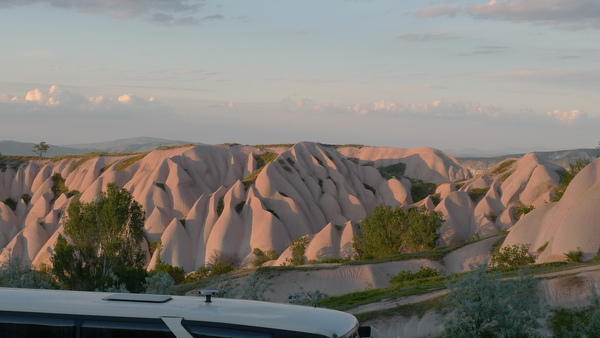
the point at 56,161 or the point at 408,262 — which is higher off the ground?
the point at 56,161

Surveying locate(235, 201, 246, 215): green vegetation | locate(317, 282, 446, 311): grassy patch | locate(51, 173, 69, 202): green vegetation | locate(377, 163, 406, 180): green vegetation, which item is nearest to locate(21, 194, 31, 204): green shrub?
locate(51, 173, 69, 202): green vegetation

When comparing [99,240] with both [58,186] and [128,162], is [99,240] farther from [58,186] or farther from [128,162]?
[58,186]

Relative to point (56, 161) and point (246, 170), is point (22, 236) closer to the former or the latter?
point (56, 161)

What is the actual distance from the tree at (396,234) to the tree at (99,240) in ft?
71.7

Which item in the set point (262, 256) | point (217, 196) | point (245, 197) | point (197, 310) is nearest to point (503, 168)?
point (245, 197)

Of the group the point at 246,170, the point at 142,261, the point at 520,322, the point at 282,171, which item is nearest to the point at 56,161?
the point at 246,170

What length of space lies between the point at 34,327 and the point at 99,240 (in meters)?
42.2

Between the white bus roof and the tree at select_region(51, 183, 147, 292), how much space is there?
118ft

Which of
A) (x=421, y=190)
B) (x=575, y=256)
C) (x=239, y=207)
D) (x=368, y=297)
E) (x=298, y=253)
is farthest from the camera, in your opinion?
(x=421, y=190)

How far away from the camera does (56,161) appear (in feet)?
338

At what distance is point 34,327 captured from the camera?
24.6 ft

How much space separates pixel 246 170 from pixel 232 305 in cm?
9100

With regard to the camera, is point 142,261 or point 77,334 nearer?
point 77,334

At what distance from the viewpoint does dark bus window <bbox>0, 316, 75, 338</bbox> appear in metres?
7.44
